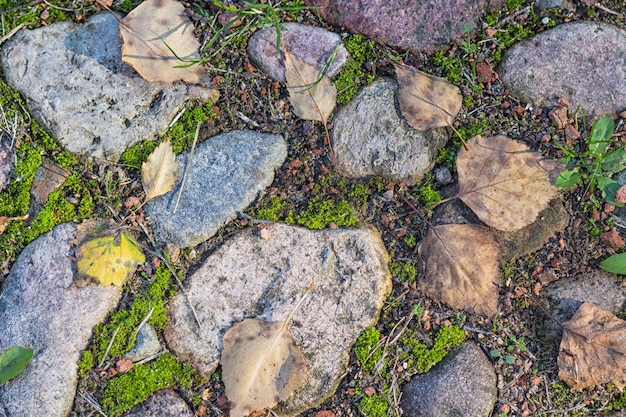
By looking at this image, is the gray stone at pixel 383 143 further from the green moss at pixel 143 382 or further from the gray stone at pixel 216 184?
the green moss at pixel 143 382

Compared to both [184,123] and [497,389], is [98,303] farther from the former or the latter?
[497,389]

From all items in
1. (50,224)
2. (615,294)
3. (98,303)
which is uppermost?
(50,224)

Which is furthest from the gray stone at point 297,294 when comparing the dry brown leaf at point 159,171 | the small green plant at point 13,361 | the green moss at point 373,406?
the small green plant at point 13,361

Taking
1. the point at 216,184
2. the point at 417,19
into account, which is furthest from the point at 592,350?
the point at 216,184

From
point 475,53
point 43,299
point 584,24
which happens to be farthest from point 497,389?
point 43,299

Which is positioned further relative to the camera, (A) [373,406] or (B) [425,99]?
(B) [425,99]

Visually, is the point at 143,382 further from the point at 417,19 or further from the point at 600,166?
the point at 600,166
